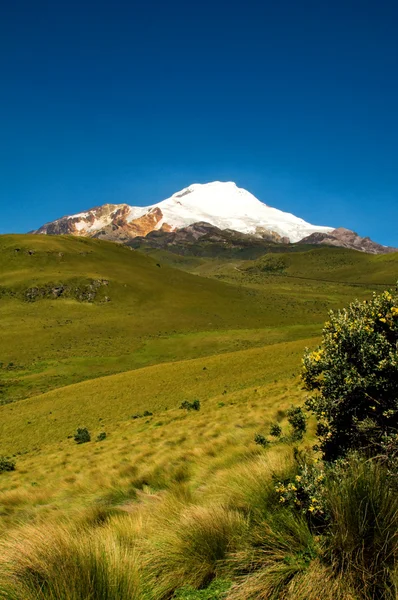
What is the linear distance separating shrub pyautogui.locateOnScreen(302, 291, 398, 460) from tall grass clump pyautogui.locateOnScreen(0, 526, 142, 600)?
4650 millimetres

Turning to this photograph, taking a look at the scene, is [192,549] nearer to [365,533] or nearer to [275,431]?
[365,533]

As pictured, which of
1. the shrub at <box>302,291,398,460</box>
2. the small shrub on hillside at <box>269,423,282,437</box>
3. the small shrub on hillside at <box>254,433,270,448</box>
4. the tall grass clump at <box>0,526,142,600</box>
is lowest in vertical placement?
the small shrub on hillside at <box>269,423,282,437</box>

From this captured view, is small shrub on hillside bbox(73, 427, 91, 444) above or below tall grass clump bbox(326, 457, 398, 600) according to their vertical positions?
below

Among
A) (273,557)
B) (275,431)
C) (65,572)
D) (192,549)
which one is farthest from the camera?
(275,431)

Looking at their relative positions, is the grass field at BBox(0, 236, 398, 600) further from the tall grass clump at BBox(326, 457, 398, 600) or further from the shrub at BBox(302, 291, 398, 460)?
the shrub at BBox(302, 291, 398, 460)

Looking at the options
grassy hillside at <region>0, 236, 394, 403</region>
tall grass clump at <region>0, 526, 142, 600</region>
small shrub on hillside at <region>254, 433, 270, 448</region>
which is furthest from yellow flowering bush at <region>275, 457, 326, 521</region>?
grassy hillside at <region>0, 236, 394, 403</region>

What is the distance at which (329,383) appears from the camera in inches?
312

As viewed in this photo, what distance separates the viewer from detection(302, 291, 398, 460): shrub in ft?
23.4

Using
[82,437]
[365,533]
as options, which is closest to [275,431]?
[365,533]

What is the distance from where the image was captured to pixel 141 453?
1586cm

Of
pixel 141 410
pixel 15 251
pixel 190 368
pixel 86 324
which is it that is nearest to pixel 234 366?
pixel 190 368

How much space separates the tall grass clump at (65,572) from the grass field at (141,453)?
16mm

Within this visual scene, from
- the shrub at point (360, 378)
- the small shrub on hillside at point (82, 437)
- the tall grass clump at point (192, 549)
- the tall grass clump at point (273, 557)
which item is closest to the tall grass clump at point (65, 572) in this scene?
the tall grass clump at point (192, 549)

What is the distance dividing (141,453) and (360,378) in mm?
11503
